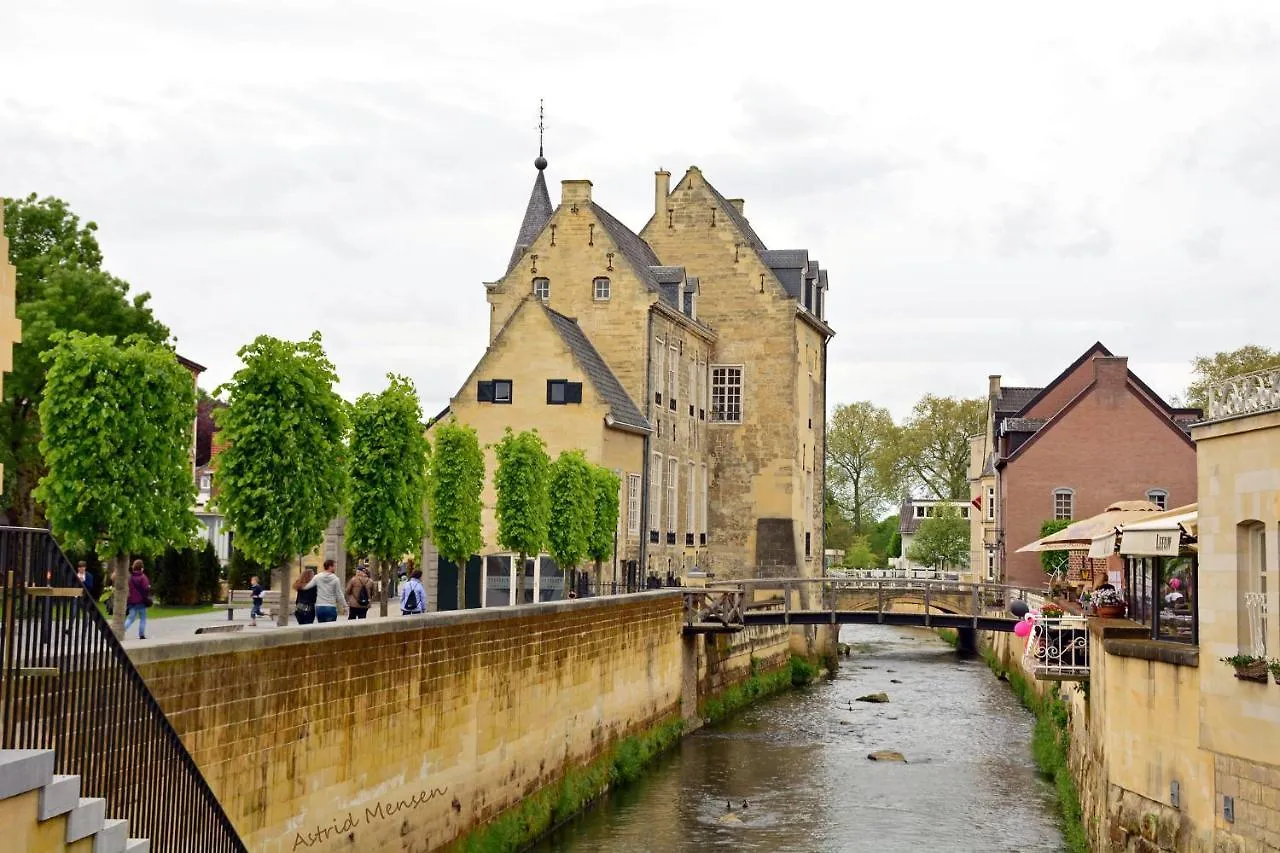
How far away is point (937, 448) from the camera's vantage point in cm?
9325

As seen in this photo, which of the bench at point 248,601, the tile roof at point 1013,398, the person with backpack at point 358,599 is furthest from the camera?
the tile roof at point 1013,398

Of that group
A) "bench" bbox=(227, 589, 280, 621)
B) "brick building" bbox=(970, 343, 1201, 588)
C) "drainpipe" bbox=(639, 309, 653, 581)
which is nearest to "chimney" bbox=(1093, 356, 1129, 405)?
"brick building" bbox=(970, 343, 1201, 588)

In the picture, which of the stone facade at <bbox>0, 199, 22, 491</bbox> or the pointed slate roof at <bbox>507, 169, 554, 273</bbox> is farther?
the pointed slate roof at <bbox>507, 169, 554, 273</bbox>

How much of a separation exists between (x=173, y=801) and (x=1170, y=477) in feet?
146

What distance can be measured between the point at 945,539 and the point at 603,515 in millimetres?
46821

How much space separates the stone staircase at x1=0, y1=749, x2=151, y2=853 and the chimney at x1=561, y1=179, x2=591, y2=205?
1508 inches

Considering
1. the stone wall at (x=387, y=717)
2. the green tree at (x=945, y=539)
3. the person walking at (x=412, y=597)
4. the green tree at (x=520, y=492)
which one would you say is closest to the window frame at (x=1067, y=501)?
the green tree at (x=520, y=492)

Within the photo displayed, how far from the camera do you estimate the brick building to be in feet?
164

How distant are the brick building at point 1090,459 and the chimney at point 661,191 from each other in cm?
1395

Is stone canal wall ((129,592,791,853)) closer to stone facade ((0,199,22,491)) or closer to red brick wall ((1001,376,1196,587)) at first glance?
stone facade ((0,199,22,491))

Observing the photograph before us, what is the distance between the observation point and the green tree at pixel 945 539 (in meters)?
81.7

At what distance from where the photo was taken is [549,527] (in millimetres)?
34938

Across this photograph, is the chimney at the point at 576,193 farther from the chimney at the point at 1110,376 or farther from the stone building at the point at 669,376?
the chimney at the point at 1110,376

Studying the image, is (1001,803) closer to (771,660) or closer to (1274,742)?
(1274,742)
